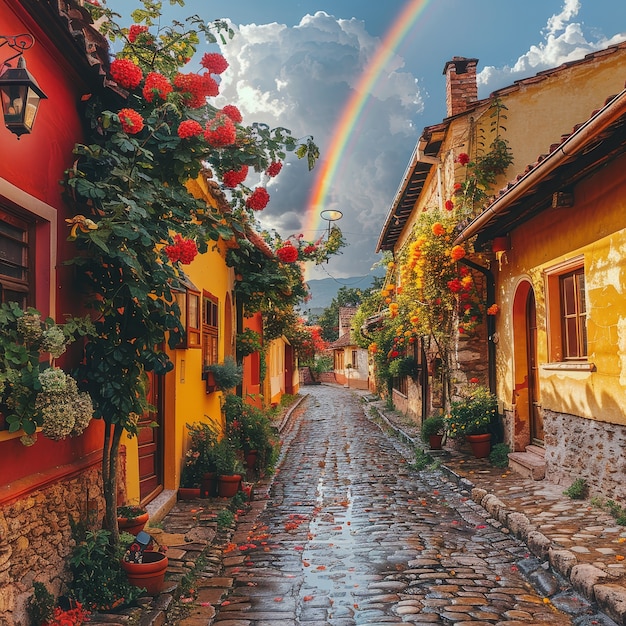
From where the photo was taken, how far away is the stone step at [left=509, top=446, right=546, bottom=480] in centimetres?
843

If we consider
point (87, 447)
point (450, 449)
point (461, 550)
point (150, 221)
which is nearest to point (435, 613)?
point (461, 550)

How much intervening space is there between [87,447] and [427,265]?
774cm

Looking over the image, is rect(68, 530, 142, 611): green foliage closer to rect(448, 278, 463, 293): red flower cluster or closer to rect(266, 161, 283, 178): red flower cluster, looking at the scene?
rect(266, 161, 283, 178): red flower cluster

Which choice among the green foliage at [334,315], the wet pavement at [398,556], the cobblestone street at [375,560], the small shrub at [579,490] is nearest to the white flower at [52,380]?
the wet pavement at [398,556]

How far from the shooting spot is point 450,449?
38.0ft

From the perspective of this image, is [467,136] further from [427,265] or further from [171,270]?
[171,270]

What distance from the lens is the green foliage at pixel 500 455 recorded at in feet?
32.2

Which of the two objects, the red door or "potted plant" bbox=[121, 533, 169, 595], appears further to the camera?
the red door

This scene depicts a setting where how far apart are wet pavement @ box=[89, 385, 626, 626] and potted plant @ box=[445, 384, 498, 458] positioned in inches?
22.8

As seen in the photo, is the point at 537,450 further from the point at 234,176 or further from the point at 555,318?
the point at 234,176

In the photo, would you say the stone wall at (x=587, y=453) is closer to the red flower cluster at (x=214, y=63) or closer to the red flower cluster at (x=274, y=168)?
the red flower cluster at (x=274, y=168)

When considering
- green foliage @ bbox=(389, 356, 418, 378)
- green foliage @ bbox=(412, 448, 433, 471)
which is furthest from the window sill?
green foliage @ bbox=(389, 356, 418, 378)

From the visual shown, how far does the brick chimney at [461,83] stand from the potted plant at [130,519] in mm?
10865

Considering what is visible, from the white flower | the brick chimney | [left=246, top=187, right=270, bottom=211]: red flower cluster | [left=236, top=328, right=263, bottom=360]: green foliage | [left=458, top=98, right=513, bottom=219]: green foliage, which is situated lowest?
the white flower
